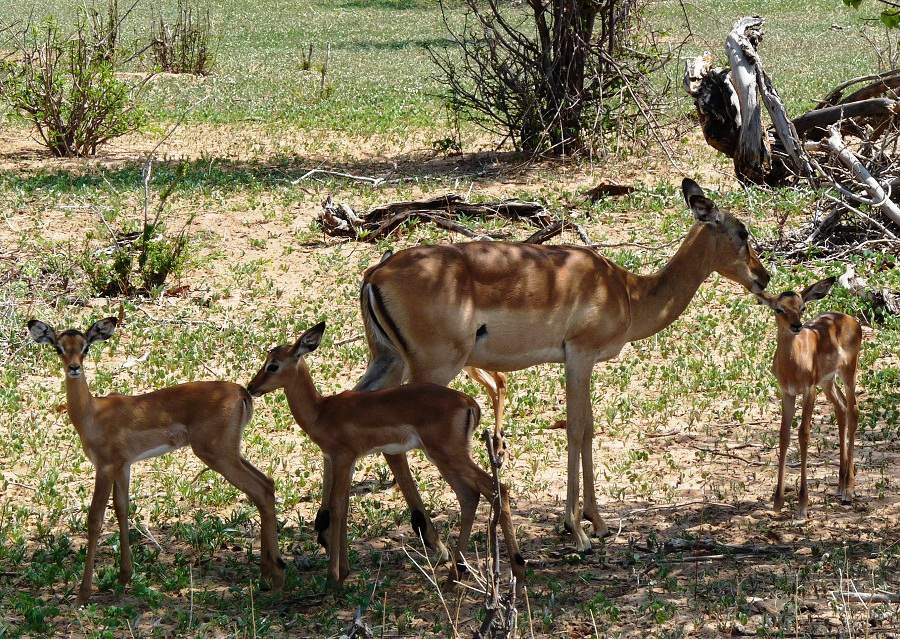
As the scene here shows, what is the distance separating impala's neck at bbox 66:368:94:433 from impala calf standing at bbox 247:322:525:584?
0.76 metres

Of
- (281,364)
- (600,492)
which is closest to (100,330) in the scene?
(281,364)

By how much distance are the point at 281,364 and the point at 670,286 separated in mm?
2117

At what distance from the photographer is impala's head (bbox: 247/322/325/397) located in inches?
215

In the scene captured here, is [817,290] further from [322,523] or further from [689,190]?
[322,523]

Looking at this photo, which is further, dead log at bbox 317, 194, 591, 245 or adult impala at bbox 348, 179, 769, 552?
dead log at bbox 317, 194, 591, 245

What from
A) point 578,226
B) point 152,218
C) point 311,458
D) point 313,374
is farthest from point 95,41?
point 311,458

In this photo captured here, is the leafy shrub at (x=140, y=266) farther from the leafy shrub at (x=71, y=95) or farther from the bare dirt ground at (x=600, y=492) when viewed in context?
the leafy shrub at (x=71, y=95)

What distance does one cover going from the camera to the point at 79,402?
17.0 ft

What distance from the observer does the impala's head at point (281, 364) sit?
5.45 m

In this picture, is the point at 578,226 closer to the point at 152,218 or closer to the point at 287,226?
the point at 287,226

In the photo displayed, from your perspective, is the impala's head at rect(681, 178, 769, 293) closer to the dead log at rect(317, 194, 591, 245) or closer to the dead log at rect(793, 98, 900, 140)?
the dead log at rect(317, 194, 591, 245)

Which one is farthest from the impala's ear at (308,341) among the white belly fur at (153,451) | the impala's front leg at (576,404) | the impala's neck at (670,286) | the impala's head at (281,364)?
the impala's neck at (670,286)

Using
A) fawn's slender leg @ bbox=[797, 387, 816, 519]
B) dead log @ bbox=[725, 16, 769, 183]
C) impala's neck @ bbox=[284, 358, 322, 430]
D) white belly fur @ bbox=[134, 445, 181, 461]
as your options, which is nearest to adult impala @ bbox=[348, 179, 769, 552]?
impala's neck @ bbox=[284, 358, 322, 430]

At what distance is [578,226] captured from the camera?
422 inches
